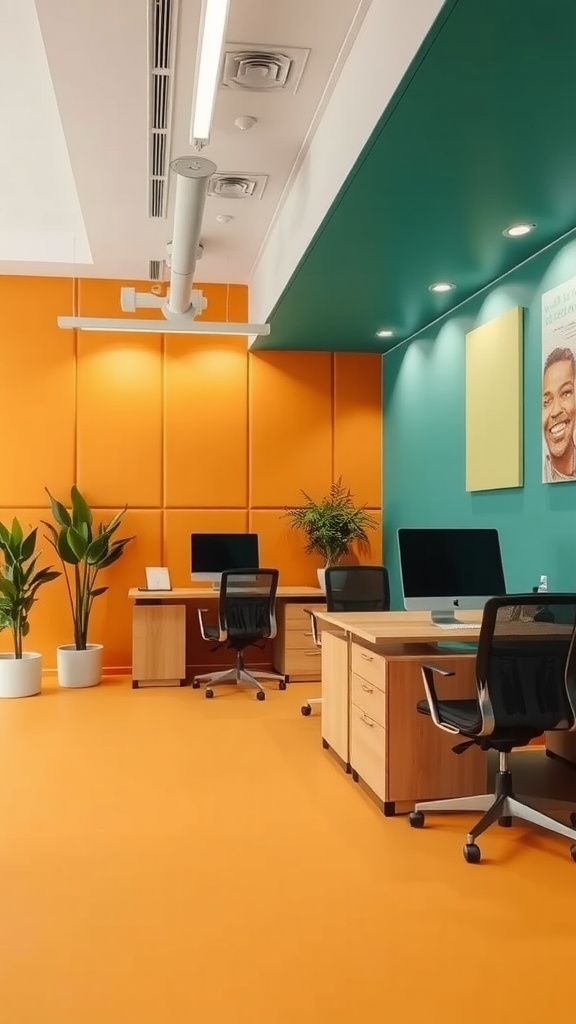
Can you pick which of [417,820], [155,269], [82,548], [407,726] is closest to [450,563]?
[407,726]

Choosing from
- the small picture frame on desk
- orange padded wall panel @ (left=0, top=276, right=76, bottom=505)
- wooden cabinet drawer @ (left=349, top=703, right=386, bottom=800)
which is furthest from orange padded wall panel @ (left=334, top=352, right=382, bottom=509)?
wooden cabinet drawer @ (left=349, top=703, right=386, bottom=800)

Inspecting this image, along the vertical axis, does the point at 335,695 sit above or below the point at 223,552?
below

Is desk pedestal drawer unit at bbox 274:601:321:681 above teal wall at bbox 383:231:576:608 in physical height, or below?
below

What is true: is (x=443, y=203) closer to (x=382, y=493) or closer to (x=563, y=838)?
(x=563, y=838)

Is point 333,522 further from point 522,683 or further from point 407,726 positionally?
point 522,683

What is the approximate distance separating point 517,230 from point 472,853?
10.4ft

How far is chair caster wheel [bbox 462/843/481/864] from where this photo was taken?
129 inches

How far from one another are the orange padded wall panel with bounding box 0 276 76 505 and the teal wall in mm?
2899

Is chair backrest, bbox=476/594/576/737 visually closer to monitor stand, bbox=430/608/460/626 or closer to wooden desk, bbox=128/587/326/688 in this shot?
monitor stand, bbox=430/608/460/626

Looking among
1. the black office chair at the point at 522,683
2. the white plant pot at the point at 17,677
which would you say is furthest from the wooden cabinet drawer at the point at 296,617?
the black office chair at the point at 522,683

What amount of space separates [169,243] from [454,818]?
4.75 meters

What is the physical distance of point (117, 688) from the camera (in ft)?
23.1

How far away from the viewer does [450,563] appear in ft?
14.6

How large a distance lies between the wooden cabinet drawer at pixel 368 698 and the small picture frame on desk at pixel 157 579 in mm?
3228
